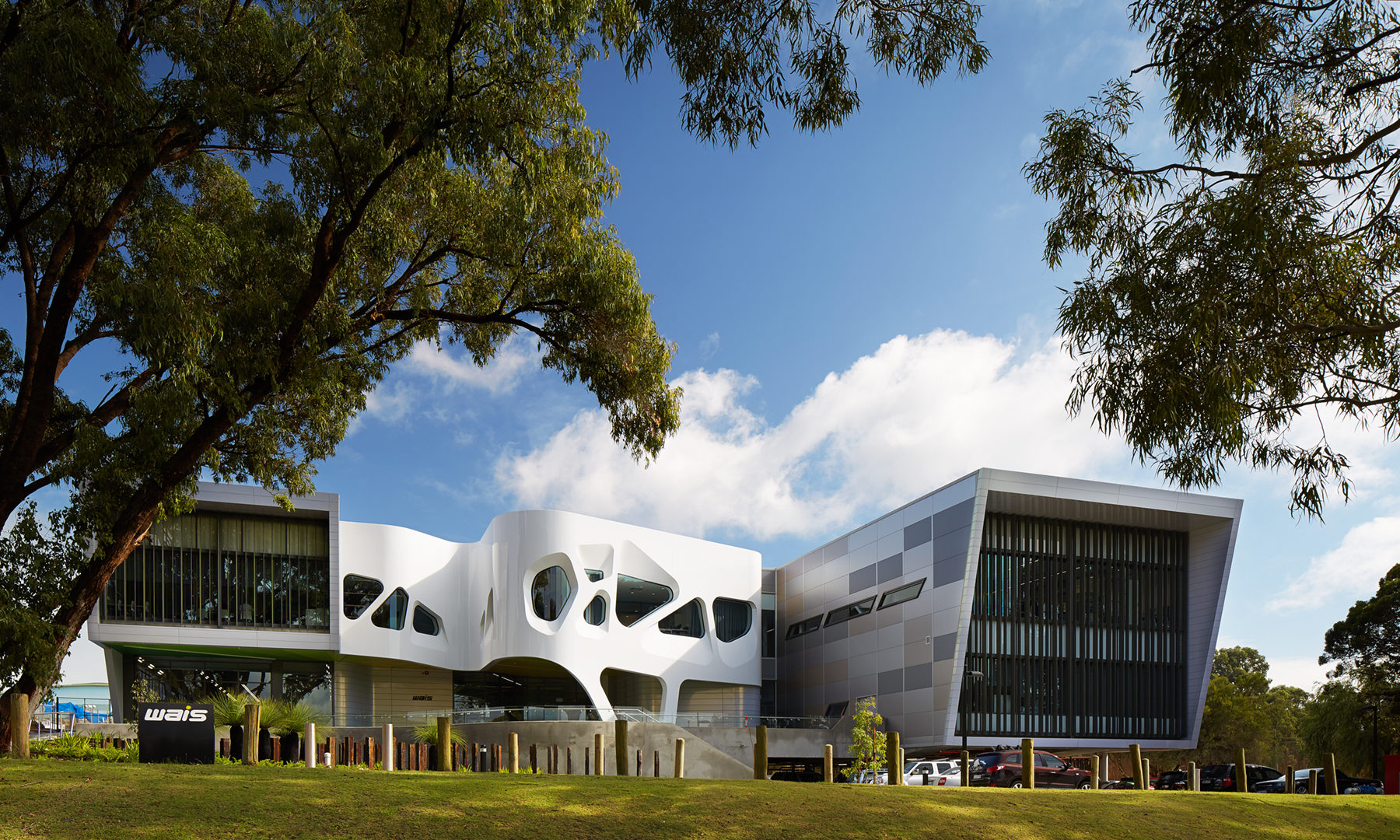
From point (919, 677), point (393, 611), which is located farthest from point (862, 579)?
point (393, 611)

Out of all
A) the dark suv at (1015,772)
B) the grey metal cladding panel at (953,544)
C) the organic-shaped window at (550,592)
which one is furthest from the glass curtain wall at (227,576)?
the dark suv at (1015,772)

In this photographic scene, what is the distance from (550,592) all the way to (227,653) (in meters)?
14.4

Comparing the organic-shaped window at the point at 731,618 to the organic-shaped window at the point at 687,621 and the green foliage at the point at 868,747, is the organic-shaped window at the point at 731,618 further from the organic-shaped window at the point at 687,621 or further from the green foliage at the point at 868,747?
the green foliage at the point at 868,747

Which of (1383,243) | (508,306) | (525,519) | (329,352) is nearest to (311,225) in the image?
(329,352)

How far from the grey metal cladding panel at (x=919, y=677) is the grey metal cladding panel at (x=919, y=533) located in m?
4.91

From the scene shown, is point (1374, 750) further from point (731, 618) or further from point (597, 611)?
point (597, 611)

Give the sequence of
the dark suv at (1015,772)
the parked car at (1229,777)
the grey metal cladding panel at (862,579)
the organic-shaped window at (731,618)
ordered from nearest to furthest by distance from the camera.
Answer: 1. the dark suv at (1015,772)
2. the parked car at (1229,777)
3. the grey metal cladding panel at (862,579)
4. the organic-shaped window at (731,618)

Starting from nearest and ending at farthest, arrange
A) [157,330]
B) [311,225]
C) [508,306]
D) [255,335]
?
[157,330] → [255,335] → [311,225] → [508,306]

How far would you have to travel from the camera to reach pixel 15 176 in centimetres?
1491

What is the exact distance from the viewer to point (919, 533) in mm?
42031

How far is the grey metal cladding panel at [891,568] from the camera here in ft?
141

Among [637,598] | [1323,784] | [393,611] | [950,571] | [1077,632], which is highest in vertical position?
[950,571]

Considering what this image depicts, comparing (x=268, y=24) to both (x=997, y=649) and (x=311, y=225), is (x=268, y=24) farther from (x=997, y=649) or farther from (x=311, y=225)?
(x=997, y=649)

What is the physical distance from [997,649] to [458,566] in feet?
80.0
